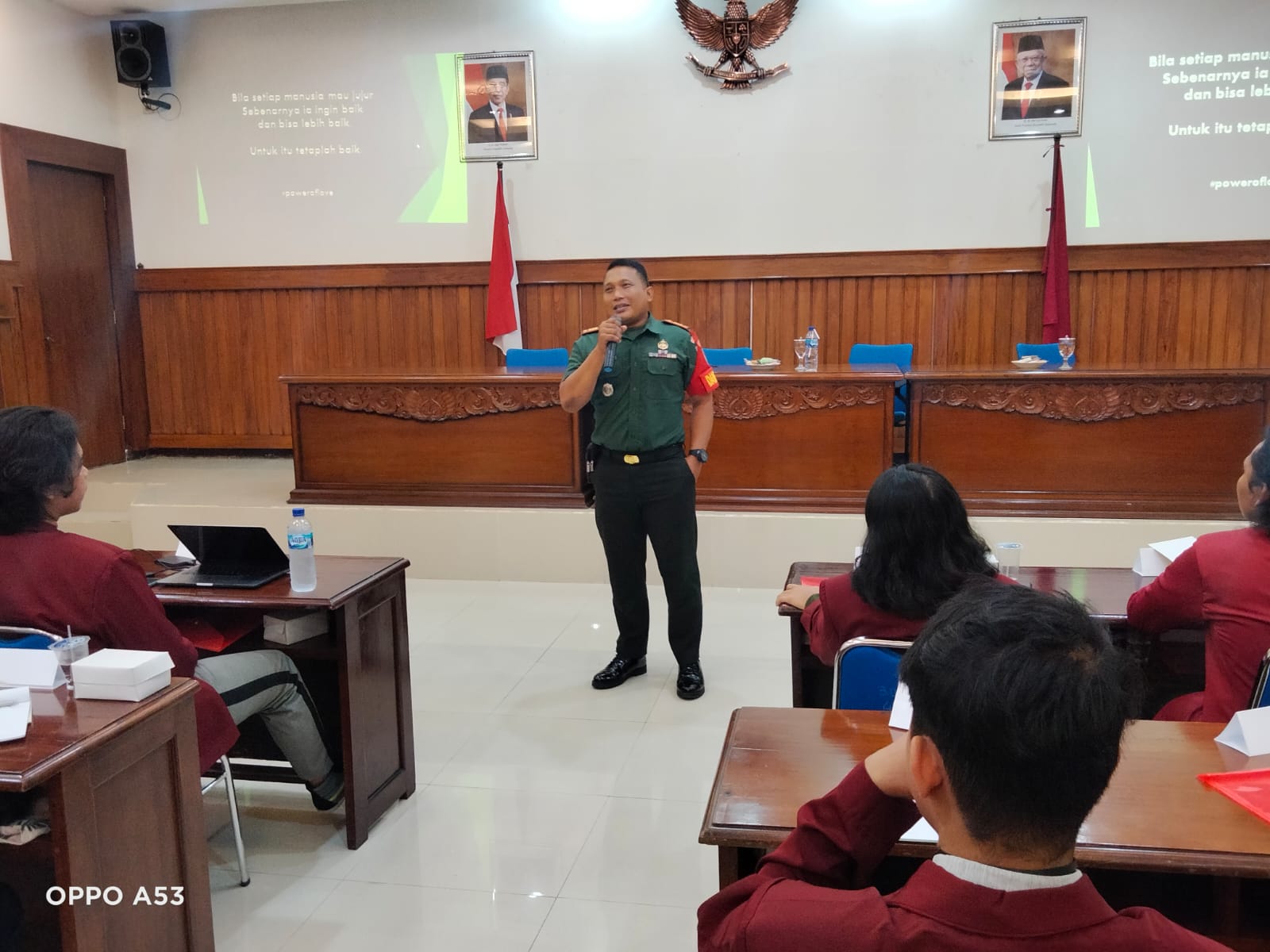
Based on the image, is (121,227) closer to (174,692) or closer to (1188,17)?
(174,692)

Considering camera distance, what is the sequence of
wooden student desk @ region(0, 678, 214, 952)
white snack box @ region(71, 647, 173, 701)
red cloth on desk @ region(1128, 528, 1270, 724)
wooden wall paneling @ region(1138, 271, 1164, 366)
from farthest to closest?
wooden wall paneling @ region(1138, 271, 1164, 366)
red cloth on desk @ region(1128, 528, 1270, 724)
white snack box @ region(71, 647, 173, 701)
wooden student desk @ region(0, 678, 214, 952)

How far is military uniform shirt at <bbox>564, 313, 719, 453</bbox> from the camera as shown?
124 inches

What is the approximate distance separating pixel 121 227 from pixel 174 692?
6.37m

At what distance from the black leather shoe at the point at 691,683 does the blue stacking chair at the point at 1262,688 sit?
1.86m

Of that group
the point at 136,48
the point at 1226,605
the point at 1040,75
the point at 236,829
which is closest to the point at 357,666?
the point at 236,829

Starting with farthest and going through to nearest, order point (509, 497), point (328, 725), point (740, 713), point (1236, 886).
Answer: point (509, 497) < point (328, 725) < point (740, 713) < point (1236, 886)

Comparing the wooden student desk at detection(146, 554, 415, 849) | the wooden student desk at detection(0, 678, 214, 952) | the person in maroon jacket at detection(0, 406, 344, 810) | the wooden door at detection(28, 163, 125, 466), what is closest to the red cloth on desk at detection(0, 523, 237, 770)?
the person in maroon jacket at detection(0, 406, 344, 810)

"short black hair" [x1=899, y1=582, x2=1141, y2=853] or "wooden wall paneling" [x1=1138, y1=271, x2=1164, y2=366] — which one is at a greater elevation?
"wooden wall paneling" [x1=1138, y1=271, x2=1164, y2=366]

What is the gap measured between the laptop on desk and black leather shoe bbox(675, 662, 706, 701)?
1.42 metres

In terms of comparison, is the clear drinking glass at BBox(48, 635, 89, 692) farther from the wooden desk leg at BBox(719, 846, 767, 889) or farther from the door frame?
the door frame

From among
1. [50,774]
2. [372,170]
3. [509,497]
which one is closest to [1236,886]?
[50,774]

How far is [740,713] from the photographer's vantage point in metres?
1.59

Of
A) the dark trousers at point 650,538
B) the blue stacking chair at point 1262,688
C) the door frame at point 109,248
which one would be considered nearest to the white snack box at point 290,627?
the dark trousers at point 650,538

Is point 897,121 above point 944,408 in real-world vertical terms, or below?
above
